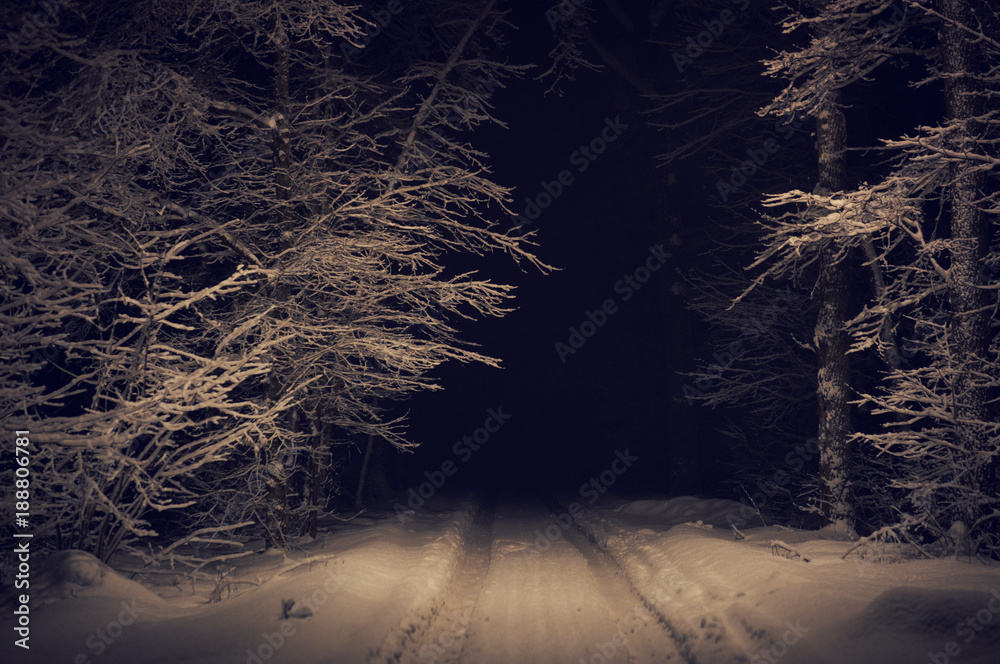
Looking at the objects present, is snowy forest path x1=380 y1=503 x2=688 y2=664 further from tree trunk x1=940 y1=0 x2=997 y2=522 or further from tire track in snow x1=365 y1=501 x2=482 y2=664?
tree trunk x1=940 y1=0 x2=997 y2=522

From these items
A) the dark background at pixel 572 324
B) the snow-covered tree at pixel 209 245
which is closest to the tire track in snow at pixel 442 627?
the snow-covered tree at pixel 209 245

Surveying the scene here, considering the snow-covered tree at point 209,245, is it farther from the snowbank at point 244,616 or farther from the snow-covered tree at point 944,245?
the snow-covered tree at point 944,245

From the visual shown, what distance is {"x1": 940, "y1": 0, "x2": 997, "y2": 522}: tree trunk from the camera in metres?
7.31

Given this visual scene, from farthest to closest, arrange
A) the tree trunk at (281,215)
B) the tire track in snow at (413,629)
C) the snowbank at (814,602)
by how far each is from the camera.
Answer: the tree trunk at (281,215) → the tire track in snow at (413,629) → the snowbank at (814,602)

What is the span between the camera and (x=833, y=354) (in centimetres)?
971

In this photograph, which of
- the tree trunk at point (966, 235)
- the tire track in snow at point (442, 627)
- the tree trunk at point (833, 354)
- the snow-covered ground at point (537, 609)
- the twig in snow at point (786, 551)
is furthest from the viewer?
Result: the tree trunk at point (833, 354)

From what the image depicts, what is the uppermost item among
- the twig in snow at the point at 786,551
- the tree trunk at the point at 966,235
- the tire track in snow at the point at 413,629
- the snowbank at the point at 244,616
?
the tree trunk at the point at 966,235

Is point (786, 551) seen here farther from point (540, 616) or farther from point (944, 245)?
point (944, 245)

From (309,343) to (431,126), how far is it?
14.6ft

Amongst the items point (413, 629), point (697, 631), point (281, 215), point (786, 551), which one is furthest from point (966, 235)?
point (281, 215)

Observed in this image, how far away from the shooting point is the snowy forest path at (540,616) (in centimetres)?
586

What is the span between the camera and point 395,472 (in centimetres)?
2219

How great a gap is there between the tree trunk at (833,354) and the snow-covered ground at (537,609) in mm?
921

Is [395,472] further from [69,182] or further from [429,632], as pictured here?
[69,182]
